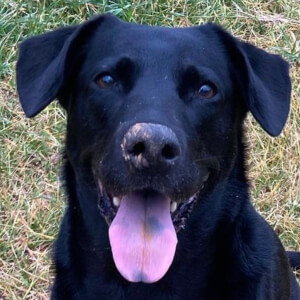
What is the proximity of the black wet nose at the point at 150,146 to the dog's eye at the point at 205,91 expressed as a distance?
1.05 feet

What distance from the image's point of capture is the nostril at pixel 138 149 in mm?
2572

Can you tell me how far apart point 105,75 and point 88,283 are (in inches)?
32.3

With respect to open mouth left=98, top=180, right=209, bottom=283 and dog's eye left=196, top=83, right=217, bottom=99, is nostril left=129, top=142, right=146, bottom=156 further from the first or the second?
dog's eye left=196, top=83, right=217, bottom=99

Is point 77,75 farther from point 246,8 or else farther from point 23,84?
point 246,8

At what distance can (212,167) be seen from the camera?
9.58ft

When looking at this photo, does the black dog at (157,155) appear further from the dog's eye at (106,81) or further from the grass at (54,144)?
the grass at (54,144)

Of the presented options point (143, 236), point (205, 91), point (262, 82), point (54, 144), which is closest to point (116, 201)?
point (143, 236)

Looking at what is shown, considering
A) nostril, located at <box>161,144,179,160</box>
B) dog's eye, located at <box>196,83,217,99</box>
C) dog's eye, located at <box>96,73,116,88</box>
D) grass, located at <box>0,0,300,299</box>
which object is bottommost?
grass, located at <box>0,0,300,299</box>

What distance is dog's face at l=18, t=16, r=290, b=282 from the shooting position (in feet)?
8.85

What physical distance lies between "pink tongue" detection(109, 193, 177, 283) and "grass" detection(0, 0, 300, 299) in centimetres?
154

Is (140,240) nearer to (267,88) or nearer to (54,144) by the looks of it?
(267,88)

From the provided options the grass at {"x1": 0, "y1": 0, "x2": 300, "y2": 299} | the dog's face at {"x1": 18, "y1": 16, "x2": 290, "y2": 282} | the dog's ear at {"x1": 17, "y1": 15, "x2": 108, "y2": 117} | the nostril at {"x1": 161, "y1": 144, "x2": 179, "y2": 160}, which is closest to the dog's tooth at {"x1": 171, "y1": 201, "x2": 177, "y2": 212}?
the dog's face at {"x1": 18, "y1": 16, "x2": 290, "y2": 282}

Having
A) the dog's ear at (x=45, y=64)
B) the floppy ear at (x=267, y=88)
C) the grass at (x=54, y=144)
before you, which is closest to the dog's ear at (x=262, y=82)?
the floppy ear at (x=267, y=88)

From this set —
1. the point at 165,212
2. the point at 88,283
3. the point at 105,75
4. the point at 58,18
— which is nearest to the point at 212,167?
the point at 165,212
